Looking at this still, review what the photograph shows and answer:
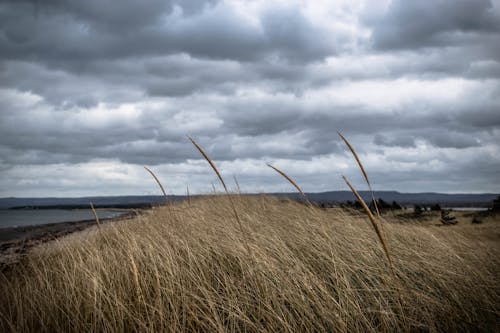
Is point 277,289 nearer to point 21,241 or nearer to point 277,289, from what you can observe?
point 277,289

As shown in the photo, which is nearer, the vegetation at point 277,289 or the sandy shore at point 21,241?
the vegetation at point 277,289

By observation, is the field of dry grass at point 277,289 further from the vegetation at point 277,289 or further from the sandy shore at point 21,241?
the sandy shore at point 21,241

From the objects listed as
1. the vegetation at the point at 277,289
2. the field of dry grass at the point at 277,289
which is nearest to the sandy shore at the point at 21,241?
the vegetation at the point at 277,289

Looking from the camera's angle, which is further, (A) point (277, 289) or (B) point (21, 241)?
(B) point (21, 241)

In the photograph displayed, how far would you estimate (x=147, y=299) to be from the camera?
3.16 m

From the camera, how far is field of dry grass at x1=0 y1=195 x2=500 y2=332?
2672mm

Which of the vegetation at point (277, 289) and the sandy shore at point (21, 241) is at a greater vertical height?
the vegetation at point (277, 289)

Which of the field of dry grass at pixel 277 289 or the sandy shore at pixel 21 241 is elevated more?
the field of dry grass at pixel 277 289

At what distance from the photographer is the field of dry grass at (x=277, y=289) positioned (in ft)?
8.77

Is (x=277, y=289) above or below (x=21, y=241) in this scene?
above

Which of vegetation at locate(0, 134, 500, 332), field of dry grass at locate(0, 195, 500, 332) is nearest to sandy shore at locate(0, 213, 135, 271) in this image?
vegetation at locate(0, 134, 500, 332)

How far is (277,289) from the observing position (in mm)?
2896

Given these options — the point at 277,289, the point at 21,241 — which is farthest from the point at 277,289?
the point at 21,241

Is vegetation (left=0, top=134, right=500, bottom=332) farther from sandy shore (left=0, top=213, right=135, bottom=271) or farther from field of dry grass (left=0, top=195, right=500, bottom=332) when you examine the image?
sandy shore (left=0, top=213, right=135, bottom=271)
